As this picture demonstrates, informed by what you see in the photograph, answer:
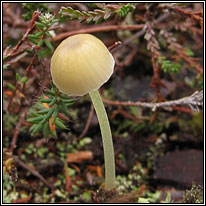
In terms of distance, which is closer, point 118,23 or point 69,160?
point 69,160

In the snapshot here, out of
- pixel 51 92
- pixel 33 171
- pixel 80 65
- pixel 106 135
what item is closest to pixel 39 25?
pixel 51 92

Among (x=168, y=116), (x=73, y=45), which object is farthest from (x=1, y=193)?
(x=168, y=116)

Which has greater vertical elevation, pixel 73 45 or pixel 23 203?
pixel 73 45

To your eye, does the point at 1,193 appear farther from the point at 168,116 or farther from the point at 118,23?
the point at 118,23

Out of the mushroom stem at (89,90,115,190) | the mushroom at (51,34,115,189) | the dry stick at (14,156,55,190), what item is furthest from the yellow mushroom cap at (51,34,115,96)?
the dry stick at (14,156,55,190)

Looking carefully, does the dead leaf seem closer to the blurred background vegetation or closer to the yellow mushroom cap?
the blurred background vegetation

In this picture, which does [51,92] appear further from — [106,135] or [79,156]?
[79,156]
